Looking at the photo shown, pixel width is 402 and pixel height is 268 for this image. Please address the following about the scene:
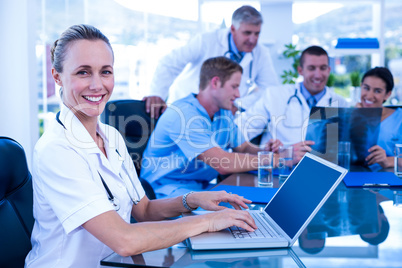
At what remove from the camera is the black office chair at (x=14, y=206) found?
1.09 metres

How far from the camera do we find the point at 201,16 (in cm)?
427

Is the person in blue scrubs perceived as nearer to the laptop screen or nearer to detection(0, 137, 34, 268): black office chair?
the laptop screen

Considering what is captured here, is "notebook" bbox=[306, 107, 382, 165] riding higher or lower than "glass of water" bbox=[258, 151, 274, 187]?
higher

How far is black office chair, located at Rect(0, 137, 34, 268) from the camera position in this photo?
42.9 inches

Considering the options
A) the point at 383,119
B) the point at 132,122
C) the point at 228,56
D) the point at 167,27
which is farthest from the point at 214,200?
the point at 167,27

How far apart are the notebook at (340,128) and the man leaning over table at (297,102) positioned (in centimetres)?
86

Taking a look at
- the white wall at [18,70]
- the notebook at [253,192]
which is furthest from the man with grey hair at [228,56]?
the notebook at [253,192]

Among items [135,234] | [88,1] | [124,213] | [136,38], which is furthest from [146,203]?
[136,38]

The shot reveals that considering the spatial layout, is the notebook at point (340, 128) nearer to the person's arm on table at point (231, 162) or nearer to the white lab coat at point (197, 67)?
the person's arm on table at point (231, 162)

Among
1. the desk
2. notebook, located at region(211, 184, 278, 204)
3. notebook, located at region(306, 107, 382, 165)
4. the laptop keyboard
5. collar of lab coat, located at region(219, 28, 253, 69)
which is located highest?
collar of lab coat, located at region(219, 28, 253, 69)

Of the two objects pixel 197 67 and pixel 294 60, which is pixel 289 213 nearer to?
pixel 197 67

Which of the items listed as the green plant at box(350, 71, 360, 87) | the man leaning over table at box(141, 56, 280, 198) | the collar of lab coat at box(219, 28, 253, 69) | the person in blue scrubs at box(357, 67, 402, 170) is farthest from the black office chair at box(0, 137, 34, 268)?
the green plant at box(350, 71, 360, 87)

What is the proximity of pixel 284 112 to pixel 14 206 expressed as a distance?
208 centimetres

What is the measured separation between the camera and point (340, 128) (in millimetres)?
1861
